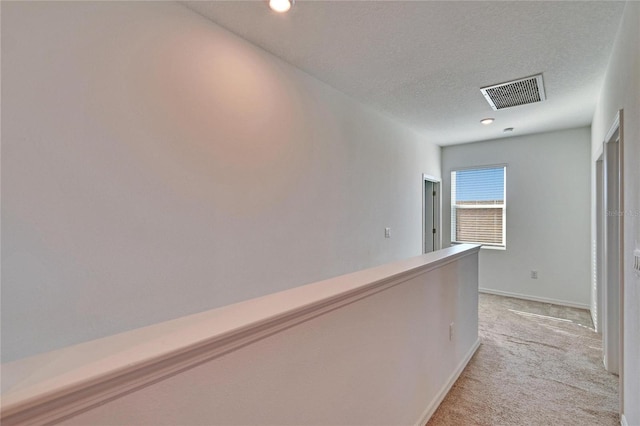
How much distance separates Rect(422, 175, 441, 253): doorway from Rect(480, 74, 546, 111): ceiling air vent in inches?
87.8

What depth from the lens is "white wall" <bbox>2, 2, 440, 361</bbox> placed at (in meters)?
1.30

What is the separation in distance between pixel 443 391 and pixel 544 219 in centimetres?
372

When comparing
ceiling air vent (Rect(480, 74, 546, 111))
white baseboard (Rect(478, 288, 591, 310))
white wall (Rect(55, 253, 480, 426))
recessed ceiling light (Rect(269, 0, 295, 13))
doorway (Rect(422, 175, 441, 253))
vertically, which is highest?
recessed ceiling light (Rect(269, 0, 295, 13))

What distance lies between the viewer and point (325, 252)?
2918mm

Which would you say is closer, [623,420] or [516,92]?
[623,420]

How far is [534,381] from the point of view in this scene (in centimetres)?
239

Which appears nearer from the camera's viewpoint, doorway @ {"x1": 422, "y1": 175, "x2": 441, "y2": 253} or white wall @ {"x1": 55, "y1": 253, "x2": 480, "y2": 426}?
white wall @ {"x1": 55, "y1": 253, "x2": 480, "y2": 426}

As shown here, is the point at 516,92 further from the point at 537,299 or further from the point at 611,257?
the point at 537,299

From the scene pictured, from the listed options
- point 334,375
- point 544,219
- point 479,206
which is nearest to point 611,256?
point 544,219

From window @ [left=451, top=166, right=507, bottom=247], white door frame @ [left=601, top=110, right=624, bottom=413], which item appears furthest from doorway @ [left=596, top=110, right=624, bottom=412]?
window @ [left=451, top=166, right=507, bottom=247]

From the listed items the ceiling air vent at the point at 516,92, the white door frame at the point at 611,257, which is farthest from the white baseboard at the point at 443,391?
the ceiling air vent at the point at 516,92

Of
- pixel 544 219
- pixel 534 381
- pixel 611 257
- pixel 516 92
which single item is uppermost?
pixel 516 92

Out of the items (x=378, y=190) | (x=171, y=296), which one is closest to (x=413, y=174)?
(x=378, y=190)

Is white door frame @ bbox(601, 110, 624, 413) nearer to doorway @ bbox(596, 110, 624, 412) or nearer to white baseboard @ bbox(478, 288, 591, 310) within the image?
doorway @ bbox(596, 110, 624, 412)
